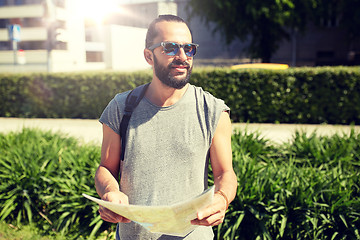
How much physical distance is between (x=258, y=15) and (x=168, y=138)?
20236 mm

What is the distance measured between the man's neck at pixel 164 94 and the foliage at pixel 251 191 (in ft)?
7.36

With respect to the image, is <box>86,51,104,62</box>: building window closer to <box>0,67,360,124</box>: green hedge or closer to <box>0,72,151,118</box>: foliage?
<box>0,72,151,118</box>: foliage

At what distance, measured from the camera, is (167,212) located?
4.76 ft

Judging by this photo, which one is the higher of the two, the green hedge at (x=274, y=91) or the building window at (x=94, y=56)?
the building window at (x=94, y=56)

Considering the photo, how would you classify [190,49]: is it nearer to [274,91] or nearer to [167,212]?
[167,212]

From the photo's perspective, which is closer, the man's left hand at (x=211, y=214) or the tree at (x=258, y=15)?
the man's left hand at (x=211, y=214)

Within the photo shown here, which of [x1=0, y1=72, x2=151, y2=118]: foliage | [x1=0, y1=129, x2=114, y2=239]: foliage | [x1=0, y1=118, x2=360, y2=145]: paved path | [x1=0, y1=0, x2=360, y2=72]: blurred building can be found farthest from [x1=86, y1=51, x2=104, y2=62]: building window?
[x1=0, y1=129, x2=114, y2=239]: foliage

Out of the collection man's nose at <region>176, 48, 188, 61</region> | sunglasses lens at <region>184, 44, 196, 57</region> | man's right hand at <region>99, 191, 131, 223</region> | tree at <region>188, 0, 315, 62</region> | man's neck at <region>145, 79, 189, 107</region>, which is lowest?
man's right hand at <region>99, 191, 131, 223</region>

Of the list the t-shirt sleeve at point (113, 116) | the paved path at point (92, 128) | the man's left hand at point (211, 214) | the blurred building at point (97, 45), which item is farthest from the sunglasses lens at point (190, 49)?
the blurred building at point (97, 45)

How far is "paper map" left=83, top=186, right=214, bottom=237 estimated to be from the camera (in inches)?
55.8

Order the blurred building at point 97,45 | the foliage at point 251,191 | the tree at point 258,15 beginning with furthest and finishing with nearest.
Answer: the blurred building at point 97,45
the tree at point 258,15
the foliage at point 251,191

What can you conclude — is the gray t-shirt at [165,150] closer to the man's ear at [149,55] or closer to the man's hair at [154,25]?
the man's ear at [149,55]

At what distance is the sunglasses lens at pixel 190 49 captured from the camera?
1.83 m

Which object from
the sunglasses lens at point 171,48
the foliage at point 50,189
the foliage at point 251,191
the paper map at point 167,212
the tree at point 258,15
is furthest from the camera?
the tree at point 258,15
